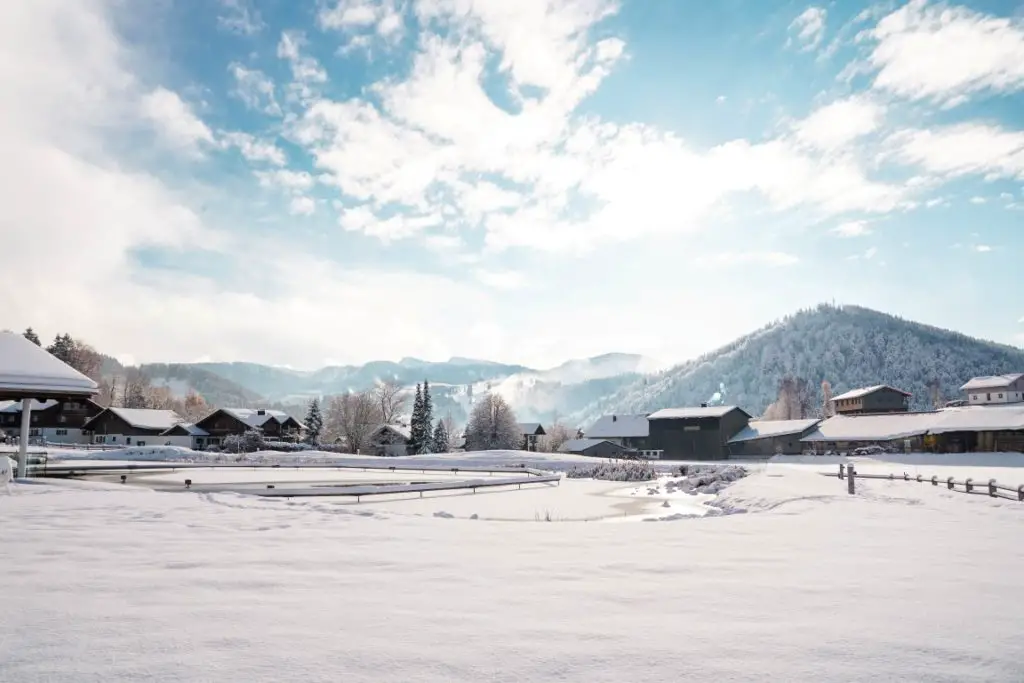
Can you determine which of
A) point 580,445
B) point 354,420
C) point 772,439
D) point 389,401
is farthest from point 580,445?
point 389,401

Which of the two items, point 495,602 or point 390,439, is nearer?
point 495,602

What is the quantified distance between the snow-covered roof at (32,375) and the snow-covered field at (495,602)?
8.73 m

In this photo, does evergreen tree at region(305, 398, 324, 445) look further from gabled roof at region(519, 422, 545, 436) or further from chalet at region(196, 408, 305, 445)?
gabled roof at region(519, 422, 545, 436)

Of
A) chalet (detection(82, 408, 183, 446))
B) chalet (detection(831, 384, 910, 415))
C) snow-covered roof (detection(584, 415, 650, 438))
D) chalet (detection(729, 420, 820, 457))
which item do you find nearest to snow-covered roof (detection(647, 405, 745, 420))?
snow-covered roof (detection(584, 415, 650, 438))

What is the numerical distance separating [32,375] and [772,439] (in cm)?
7136

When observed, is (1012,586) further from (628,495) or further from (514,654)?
(628,495)

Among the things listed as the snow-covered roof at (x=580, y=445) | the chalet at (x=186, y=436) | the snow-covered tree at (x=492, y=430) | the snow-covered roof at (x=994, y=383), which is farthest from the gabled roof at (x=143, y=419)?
the snow-covered roof at (x=994, y=383)

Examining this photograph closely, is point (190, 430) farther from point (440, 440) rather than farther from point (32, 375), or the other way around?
point (32, 375)

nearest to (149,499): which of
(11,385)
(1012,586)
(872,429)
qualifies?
(11,385)

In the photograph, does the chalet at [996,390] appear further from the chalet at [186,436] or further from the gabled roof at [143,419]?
the gabled roof at [143,419]

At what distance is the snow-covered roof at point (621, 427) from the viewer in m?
80.6

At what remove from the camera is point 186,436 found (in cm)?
8275

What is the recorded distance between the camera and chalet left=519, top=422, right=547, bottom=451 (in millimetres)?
87688

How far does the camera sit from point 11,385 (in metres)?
18.1
